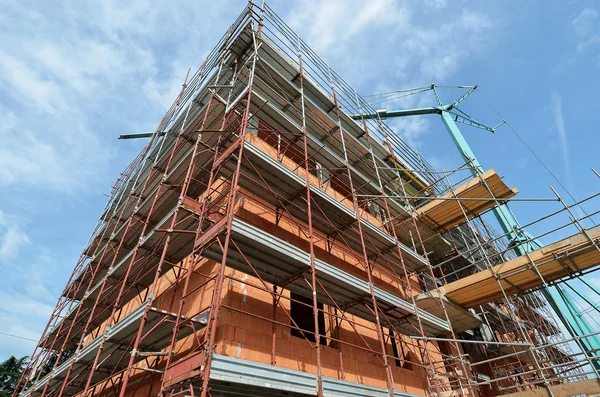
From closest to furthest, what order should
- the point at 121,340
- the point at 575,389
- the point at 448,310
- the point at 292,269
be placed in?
the point at 575,389, the point at 292,269, the point at 121,340, the point at 448,310

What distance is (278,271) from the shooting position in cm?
898

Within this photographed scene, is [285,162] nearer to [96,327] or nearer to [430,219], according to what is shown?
A: [430,219]

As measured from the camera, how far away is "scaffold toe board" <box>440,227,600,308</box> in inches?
434

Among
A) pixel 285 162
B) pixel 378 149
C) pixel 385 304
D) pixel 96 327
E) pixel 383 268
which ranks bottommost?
pixel 385 304

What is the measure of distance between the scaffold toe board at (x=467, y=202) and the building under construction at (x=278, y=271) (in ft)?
0.25

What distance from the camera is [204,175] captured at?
43.4 ft

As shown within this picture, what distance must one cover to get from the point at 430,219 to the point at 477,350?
7.06 metres

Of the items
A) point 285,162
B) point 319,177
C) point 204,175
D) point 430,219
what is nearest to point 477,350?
point 430,219

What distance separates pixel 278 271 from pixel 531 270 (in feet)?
29.6

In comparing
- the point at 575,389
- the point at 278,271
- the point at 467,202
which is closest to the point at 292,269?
the point at 278,271

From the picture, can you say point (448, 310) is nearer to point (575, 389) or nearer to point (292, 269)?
point (575, 389)

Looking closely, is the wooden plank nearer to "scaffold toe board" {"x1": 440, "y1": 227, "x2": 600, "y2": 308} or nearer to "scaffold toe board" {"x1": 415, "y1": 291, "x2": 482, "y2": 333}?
"scaffold toe board" {"x1": 440, "y1": 227, "x2": 600, "y2": 308}

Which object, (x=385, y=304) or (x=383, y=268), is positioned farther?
(x=383, y=268)

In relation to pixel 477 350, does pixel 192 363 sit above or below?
below
